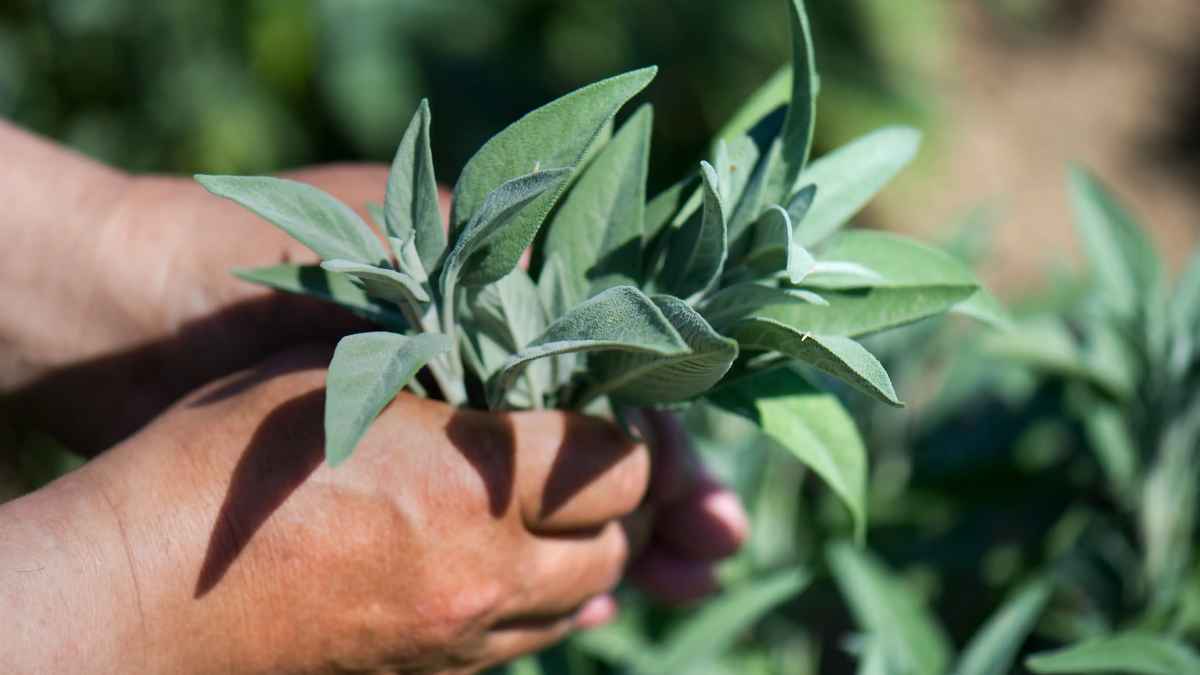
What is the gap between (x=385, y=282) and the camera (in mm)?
659

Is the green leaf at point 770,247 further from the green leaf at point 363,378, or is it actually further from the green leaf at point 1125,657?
the green leaf at point 1125,657

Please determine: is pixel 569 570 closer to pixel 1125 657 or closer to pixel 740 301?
pixel 740 301

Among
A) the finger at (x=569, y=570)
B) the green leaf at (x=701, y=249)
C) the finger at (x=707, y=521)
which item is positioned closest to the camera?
the green leaf at (x=701, y=249)

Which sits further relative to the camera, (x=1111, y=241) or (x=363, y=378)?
(x=1111, y=241)

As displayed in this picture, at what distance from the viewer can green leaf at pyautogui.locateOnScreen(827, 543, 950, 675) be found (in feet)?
3.52

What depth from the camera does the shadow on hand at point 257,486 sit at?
73 centimetres

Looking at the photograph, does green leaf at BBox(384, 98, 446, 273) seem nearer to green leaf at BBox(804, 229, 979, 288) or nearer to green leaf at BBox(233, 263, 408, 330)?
green leaf at BBox(233, 263, 408, 330)

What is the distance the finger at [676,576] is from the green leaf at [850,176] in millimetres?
539

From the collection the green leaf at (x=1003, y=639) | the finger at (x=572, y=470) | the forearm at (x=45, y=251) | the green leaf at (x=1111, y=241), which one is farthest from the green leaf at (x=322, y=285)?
the green leaf at (x=1111, y=241)

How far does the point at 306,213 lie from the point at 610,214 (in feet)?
0.70

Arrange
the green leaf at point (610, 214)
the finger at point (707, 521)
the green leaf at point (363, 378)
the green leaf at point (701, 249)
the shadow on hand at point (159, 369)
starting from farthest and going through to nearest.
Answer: the finger at point (707, 521) → the shadow on hand at point (159, 369) → the green leaf at point (610, 214) → the green leaf at point (701, 249) → the green leaf at point (363, 378)

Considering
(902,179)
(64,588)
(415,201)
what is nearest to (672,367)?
(415,201)

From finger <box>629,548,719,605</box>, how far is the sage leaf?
1.94 feet

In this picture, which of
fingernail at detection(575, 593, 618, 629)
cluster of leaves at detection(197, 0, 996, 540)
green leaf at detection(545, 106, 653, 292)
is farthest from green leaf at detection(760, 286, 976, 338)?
fingernail at detection(575, 593, 618, 629)
